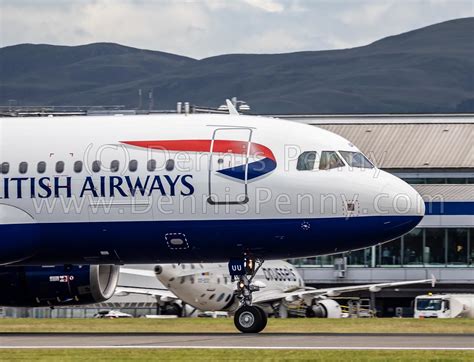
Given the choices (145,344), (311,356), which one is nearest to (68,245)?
(145,344)

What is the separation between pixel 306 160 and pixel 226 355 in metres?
8.84

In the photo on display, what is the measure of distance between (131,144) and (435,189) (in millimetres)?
57312

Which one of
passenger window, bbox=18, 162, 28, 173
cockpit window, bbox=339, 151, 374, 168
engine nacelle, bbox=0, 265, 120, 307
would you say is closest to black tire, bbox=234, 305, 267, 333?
cockpit window, bbox=339, 151, 374, 168

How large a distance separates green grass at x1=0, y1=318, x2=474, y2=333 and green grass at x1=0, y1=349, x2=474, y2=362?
32.8 feet

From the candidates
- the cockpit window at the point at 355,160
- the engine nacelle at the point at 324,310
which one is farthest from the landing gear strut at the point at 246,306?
the engine nacelle at the point at 324,310

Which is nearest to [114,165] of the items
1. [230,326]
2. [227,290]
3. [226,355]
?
[230,326]

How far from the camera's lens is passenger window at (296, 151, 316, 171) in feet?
119

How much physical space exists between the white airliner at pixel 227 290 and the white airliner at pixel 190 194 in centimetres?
1691

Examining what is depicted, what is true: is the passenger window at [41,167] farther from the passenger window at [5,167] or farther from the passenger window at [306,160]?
the passenger window at [306,160]

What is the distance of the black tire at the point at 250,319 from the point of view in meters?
36.1

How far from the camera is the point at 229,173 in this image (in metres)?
36.3

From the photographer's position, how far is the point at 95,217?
123 ft

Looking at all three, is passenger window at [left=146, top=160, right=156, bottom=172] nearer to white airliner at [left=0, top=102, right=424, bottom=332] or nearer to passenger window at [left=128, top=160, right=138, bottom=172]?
white airliner at [left=0, top=102, right=424, bottom=332]

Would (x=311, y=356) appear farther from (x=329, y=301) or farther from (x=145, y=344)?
(x=329, y=301)
